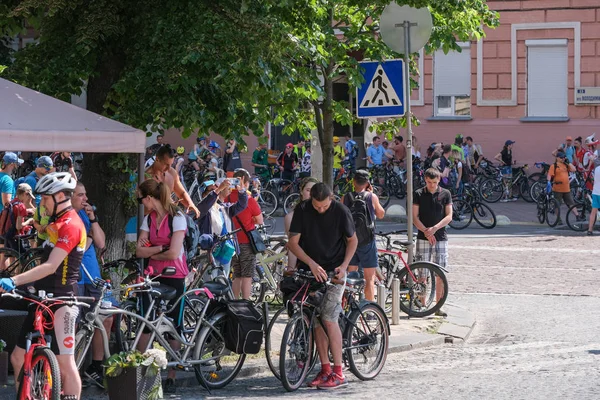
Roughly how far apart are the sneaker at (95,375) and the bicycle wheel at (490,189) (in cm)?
2205

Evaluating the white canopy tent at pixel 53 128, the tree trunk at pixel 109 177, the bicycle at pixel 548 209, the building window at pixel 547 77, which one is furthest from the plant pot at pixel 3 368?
the building window at pixel 547 77

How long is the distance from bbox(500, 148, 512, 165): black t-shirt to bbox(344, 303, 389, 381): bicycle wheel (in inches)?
889

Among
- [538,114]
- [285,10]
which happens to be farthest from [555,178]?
[285,10]

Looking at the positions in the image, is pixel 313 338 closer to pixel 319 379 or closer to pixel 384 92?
pixel 319 379

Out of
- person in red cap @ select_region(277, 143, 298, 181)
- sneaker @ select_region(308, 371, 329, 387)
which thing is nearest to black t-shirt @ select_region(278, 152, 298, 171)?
person in red cap @ select_region(277, 143, 298, 181)

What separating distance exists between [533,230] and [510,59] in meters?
10.3

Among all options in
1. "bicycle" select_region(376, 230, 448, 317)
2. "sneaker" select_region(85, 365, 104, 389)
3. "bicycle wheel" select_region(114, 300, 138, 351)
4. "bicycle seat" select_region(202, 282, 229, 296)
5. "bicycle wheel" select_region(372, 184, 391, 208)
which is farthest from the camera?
"bicycle wheel" select_region(372, 184, 391, 208)

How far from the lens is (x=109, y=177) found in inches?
492

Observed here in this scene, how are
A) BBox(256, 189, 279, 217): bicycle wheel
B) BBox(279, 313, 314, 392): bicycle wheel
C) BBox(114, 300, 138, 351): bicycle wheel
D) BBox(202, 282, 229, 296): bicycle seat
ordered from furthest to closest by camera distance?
BBox(256, 189, 279, 217): bicycle wheel
BBox(202, 282, 229, 296): bicycle seat
BBox(279, 313, 314, 392): bicycle wheel
BBox(114, 300, 138, 351): bicycle wheel

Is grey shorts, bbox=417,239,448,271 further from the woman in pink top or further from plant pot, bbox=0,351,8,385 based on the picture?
plant pot, bbox=0,351,8,385

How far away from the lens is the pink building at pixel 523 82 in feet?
107

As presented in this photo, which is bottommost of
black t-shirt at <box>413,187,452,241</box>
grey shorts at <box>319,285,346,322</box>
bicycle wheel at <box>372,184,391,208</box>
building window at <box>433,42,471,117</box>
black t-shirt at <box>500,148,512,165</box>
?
grey shorts at <box>319,285,346,322</box>

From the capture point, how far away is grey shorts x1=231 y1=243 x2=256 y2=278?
42.3ft

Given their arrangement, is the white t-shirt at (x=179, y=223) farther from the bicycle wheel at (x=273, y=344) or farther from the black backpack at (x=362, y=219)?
the black backpack at (x=362, y=219)
